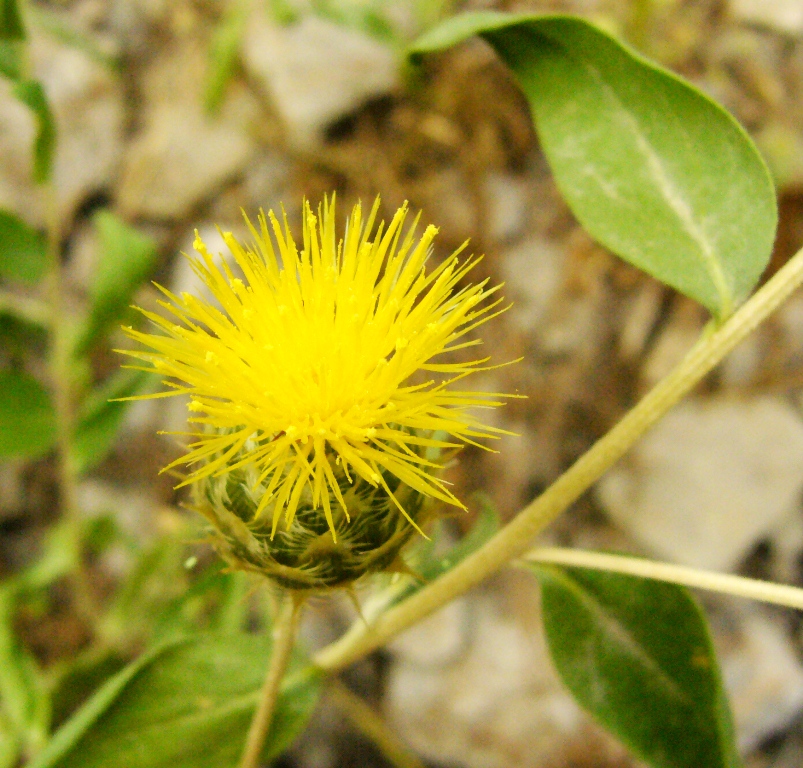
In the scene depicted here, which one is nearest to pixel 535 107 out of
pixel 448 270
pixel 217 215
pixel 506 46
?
pixel 506 46

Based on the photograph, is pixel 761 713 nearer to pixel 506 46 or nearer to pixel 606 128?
pixel 606 128

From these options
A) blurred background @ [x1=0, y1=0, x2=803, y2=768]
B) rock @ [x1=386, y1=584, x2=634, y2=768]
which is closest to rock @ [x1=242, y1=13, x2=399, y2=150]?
blurred background @ [x1=0, y1=0, x2=803, y2=768]

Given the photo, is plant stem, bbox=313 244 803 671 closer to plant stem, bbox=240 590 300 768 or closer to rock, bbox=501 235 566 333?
plant stem, bbox=240 590 300 768

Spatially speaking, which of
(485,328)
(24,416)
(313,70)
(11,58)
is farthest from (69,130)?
(485,328)

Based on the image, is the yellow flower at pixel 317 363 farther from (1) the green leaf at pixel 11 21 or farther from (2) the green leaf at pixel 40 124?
(1) the green leaf at pixel 11 21

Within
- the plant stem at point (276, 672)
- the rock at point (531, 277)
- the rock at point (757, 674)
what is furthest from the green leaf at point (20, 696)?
the rock at point (757, 674)

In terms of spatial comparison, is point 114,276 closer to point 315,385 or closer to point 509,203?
point 315,385
